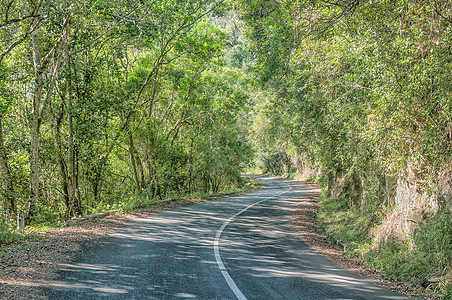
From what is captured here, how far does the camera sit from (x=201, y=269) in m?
7.21

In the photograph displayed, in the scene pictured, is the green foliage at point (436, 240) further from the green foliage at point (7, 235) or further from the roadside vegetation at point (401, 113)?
the green foliage at point (7, 235)

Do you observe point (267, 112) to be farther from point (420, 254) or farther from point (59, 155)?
point (420, 254)

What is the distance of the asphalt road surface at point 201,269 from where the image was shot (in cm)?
583

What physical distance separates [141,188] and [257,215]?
326 inches

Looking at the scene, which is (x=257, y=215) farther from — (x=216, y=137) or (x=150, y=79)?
(x=216, y=137)

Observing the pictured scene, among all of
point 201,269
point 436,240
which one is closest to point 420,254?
point 436,240

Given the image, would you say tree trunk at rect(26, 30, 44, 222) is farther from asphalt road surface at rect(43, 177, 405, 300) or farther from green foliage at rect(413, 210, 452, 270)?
green foliage at rect(413, 210, 452, 270)

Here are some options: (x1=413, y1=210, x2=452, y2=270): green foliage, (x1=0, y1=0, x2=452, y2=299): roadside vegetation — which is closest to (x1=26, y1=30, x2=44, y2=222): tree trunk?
(x1=0, y1=0, x2=452, y2=299): roadside vegetation

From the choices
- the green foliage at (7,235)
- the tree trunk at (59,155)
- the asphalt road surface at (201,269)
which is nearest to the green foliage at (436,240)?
the asphalt road surface at (201,269)

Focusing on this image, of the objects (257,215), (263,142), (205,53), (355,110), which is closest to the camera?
(355,110)

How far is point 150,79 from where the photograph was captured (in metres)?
20.0

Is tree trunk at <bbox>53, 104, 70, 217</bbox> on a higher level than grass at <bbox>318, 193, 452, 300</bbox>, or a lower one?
higher

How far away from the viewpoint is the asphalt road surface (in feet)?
19.1

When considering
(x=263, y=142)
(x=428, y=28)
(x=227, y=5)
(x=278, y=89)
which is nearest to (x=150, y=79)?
(x=227, y=5)
